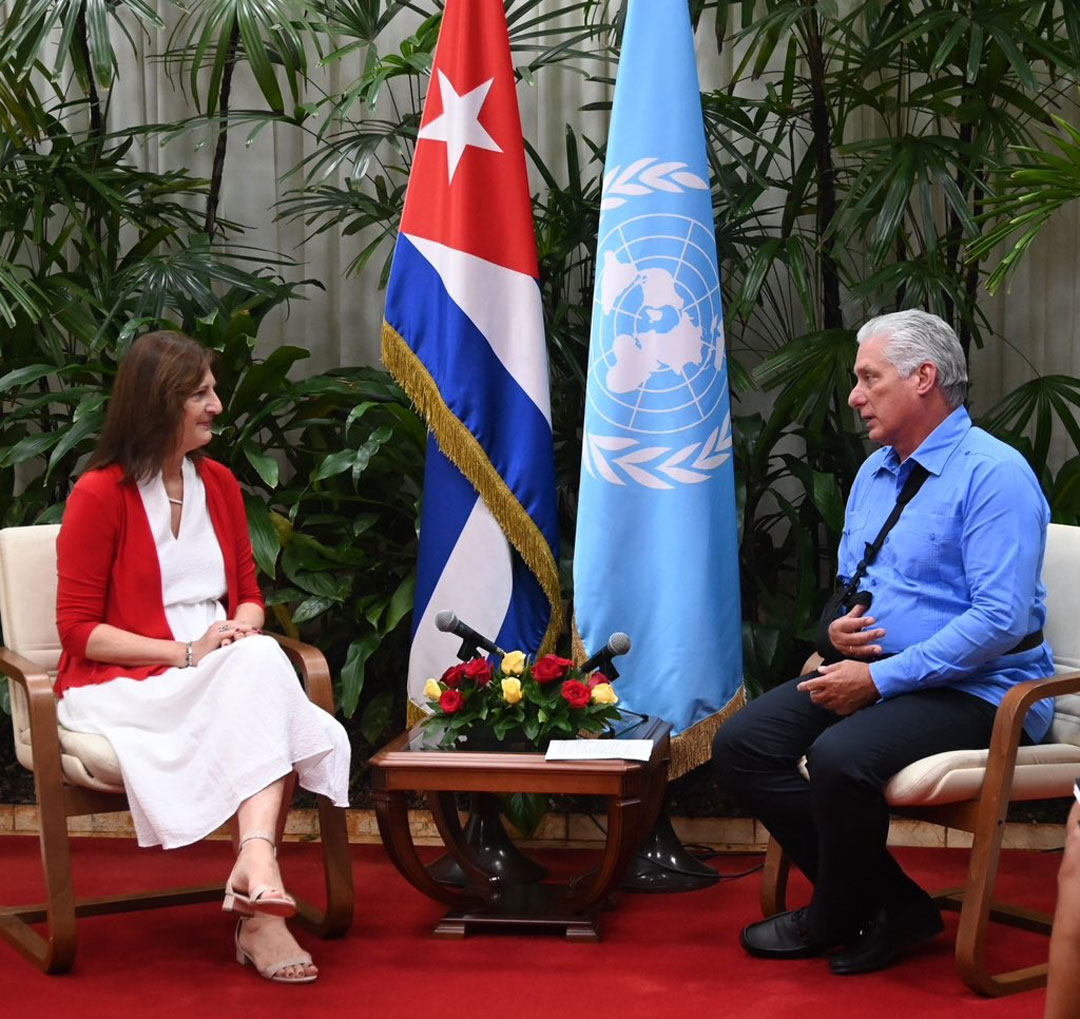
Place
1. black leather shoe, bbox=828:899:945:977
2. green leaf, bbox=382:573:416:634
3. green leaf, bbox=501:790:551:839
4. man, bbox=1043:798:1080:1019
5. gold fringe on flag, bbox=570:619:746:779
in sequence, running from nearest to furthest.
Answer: man, bbox=1043:798:1080:1019, black leather shoe, bbox=828:899:945:977, gold fringe on flag, bbox=570:619:746:779, green leaf, bbox=501:790:551:839, green leaf, bbox=382:573:416:634

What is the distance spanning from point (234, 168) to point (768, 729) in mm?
2782

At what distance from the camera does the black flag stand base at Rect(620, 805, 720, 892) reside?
3.50 m

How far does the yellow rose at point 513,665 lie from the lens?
9.91 feet

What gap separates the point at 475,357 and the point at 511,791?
120 centimetres

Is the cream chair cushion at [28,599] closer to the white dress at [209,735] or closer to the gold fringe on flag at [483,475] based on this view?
the white dress at [209,735]

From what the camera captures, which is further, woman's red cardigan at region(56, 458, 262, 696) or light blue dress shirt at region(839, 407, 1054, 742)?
woman's red cardigan at region(56, 458, 262, 696)

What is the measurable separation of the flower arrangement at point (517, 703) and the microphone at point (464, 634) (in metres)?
0.03

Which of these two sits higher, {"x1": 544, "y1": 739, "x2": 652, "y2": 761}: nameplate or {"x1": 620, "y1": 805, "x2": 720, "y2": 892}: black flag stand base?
{"x1": 544, "y1": 739, "x2": 652, "y2": 761}: nameplate

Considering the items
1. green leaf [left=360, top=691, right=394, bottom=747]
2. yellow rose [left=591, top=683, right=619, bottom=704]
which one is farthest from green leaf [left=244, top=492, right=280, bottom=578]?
yellow rose [left=591, top=683, right=619, bottom=704]

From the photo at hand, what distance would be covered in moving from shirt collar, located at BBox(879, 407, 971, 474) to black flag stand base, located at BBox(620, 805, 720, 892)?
3.84ft

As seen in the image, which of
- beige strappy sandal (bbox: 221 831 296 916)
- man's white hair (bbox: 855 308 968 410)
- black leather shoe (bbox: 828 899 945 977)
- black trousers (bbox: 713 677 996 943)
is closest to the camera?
beige strappy sandal (bbox: 221 831 296 916)

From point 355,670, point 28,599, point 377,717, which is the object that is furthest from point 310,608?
point 28,599

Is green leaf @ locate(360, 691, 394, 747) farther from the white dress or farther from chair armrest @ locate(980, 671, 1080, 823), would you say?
chair armrest @ locate(980, 671, 1080, 823)

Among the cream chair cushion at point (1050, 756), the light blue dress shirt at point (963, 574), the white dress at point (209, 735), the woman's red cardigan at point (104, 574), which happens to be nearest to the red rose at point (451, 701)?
the white dress at point (209, 735)
